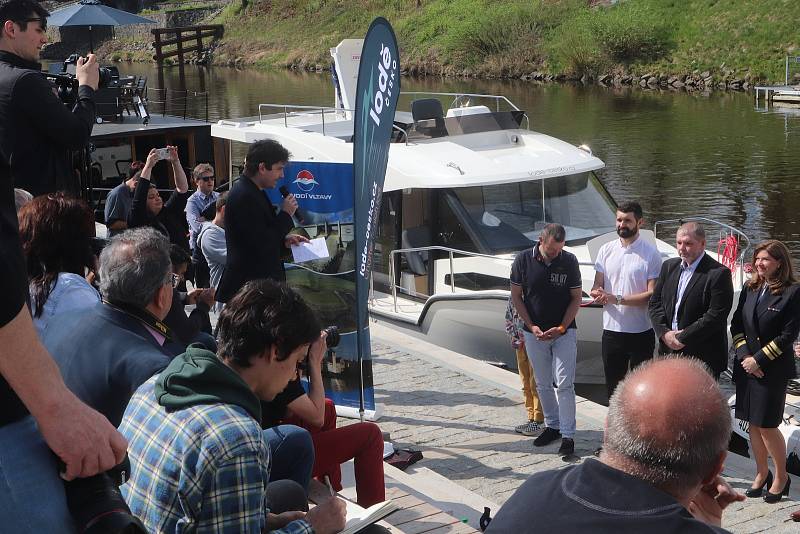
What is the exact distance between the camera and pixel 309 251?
711 cm

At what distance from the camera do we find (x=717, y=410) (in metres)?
2.50

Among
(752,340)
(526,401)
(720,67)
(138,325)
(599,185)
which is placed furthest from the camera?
(720,67)

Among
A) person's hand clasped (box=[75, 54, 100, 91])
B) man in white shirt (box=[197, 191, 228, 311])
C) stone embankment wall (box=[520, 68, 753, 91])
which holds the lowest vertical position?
man in white shirt (box=[197, 191, 228, 311])

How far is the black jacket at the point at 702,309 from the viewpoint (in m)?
7.20

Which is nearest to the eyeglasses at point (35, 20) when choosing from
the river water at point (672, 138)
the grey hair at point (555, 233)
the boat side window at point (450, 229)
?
the grey hair at point (555, 233)

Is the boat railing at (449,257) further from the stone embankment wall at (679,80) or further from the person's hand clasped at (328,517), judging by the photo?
the stone embankment wall at (679,80)

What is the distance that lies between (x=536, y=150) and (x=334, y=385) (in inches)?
213

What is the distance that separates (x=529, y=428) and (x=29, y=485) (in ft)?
19.4

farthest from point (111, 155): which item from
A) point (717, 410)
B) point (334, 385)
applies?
point (717, 410)

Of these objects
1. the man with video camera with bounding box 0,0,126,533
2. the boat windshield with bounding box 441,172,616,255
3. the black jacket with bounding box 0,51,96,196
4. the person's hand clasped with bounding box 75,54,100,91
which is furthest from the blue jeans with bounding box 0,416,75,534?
the boat windshield with bounding box 441,172,616,255

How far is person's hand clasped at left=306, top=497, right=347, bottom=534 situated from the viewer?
3498 millimetres

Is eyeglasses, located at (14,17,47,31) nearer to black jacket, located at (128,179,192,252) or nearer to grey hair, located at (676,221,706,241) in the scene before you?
black jacket, located at (128,179,192,252)

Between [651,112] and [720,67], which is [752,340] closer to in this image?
[651,112]

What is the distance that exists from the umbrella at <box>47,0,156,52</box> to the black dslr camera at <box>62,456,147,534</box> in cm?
1952
